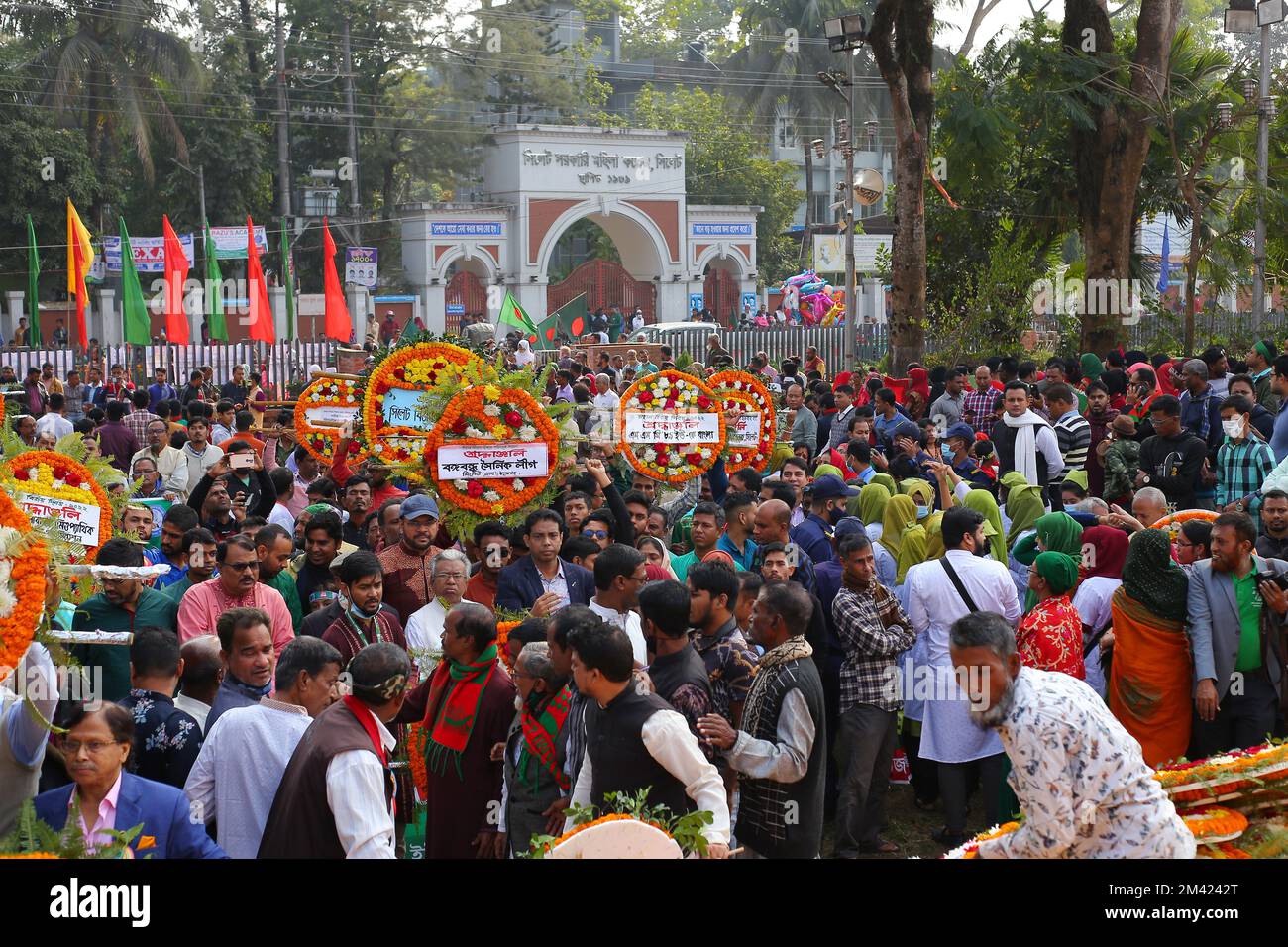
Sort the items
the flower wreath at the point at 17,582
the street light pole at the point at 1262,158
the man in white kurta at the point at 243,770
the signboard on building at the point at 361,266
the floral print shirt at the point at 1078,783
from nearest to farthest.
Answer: the floral print shirt at the point at 1078,783
the flower wreath at the point at 17,582
the man in white kurta at the point at 243,770
the street light pole at the point at 1262,158
the signboard on building at the point at 361,266

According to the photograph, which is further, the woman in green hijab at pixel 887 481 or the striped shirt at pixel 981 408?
the striped shirt at pixel 981 408

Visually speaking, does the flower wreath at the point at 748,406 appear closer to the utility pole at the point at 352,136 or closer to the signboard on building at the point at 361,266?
the signboard on building at the point at 361,266

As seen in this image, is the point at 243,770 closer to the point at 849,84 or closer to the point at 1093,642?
the point at 1093,642

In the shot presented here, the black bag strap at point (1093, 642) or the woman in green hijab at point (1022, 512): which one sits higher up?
the woman in green hijab at point (1022, 512)

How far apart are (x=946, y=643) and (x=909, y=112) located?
12.3m

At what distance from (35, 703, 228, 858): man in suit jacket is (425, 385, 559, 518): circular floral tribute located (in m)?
4.05

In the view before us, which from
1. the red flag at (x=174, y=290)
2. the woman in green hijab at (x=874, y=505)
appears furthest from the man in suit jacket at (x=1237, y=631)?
the red flag at (x=174, y=290)

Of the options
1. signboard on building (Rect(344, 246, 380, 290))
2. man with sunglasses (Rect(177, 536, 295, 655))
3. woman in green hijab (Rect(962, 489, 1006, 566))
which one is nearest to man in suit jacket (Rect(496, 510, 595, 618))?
man with sunglasses (Rect(177, 536, 295, 655))

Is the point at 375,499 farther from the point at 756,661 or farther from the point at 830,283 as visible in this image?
the point at 830,283

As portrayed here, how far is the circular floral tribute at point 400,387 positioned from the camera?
911 centimetres

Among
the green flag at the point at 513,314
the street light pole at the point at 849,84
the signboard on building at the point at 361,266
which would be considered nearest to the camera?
the street light pole at the point at 849,84

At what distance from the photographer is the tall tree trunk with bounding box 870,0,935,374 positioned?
59.1 feet

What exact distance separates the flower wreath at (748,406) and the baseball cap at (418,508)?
10.7 feet

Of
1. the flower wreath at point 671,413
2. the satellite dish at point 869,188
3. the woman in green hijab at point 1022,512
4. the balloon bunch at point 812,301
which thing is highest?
the satellite dish at point 869,188
